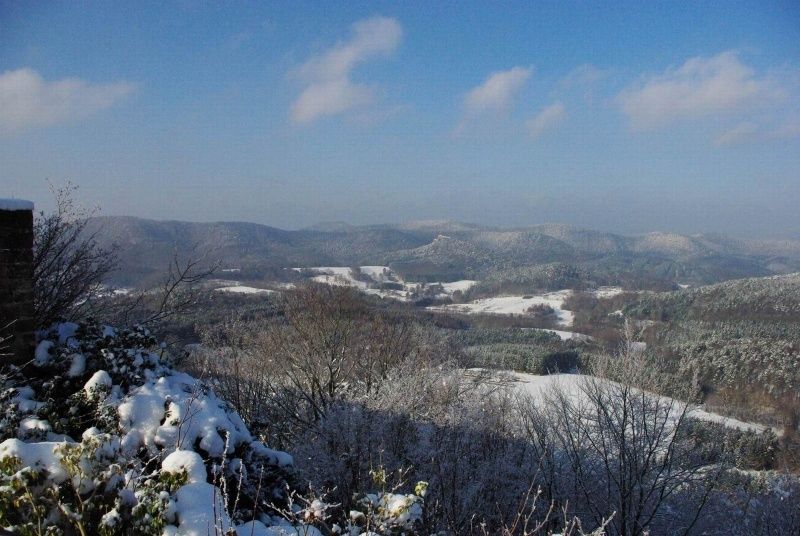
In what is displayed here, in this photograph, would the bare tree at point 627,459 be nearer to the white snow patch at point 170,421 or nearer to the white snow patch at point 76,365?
the white snow patch at point 170,421

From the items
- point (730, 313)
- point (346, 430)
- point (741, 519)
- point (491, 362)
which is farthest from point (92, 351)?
point (730, 313)

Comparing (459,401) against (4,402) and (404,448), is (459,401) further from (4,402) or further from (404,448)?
(4,402)

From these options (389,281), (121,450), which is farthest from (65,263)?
(389,281)

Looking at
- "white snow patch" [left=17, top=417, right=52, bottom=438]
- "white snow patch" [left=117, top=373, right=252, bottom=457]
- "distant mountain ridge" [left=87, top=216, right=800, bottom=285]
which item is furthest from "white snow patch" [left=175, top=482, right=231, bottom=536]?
"distant mountain ridge" [left=87, top=216, right=800, bottom=285]

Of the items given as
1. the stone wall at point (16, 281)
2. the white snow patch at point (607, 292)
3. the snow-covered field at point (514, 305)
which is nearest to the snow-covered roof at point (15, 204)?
the stone wall at point (16, 281)

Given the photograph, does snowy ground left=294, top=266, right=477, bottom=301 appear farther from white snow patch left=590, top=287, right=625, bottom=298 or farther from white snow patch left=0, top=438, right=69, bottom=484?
white snow patch left=0, top=438, right=69, bottom=484

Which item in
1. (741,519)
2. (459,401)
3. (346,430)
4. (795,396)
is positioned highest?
(346,430)
